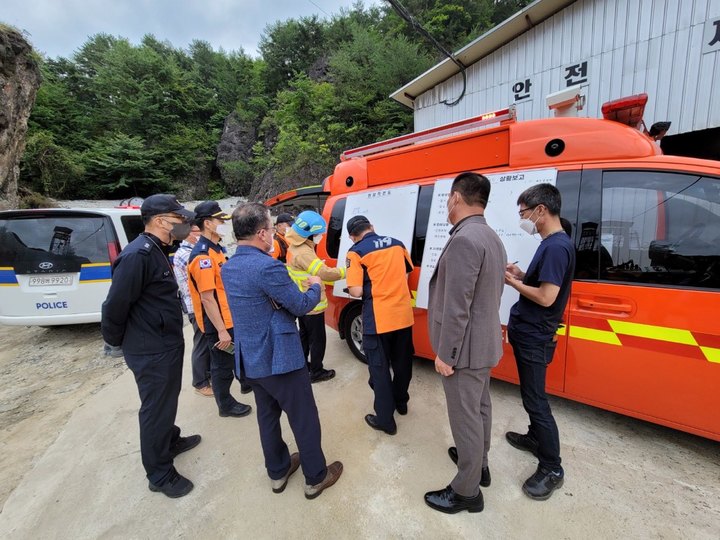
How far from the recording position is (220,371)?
2854 millimetres

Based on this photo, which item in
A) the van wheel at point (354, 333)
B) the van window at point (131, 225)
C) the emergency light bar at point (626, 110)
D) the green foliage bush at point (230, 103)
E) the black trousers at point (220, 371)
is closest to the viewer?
the emergency light bar at point (626, 110)

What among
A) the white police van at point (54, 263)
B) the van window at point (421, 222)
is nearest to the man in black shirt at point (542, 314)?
the van window at point (421, 222)

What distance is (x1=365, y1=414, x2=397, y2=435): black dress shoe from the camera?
2533 millimetres

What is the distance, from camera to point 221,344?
8.91 ft

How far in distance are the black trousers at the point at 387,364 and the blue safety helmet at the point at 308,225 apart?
968 millimetres

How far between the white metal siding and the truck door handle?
417 centimetres

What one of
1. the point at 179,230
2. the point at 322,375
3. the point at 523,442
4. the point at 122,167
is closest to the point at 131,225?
the point at 179,230

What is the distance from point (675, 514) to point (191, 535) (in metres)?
2.80

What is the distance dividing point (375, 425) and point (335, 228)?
7.17 feet

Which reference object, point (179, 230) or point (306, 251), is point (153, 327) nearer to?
point (179, 230)

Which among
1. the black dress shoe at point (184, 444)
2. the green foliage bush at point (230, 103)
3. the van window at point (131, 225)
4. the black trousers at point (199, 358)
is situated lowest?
the black dress shoe at point (184, 444)

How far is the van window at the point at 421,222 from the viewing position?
9.69 ft

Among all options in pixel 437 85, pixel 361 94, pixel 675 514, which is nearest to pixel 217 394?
pixel 675 514

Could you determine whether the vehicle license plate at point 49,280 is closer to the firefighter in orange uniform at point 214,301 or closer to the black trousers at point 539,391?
the firefighter in orange uniform at point 214,301
